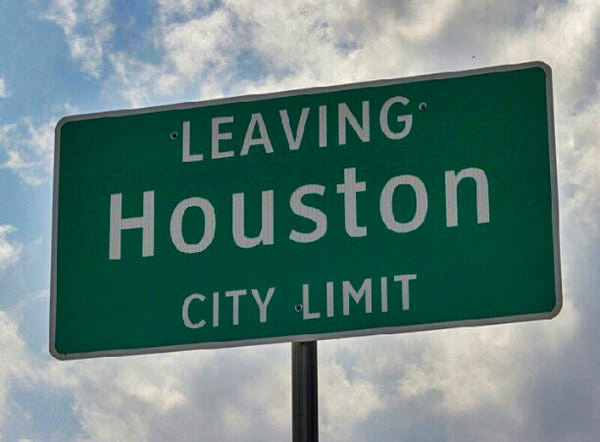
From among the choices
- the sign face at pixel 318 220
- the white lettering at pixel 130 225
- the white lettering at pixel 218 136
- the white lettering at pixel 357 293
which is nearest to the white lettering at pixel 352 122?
the sign face at pixel 318 220

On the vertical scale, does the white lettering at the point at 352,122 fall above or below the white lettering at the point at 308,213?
above

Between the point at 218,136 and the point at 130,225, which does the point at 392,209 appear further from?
the point at 130,225

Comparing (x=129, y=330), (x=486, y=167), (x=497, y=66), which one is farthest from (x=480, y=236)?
(x=129, y=330)

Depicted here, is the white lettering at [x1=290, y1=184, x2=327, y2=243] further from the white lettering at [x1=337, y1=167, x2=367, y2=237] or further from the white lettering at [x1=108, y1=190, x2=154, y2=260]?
the white lettering at [x1=108, y1=190, x2=154, y2=260]

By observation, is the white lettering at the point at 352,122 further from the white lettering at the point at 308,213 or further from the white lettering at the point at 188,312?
the white lettering at the point at 188,312

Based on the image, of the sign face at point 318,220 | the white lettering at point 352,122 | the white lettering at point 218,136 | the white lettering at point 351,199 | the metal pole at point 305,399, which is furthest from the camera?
the white lettering at point 218,136

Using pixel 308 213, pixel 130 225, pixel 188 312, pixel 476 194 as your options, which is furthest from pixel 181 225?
pixel 476 194
